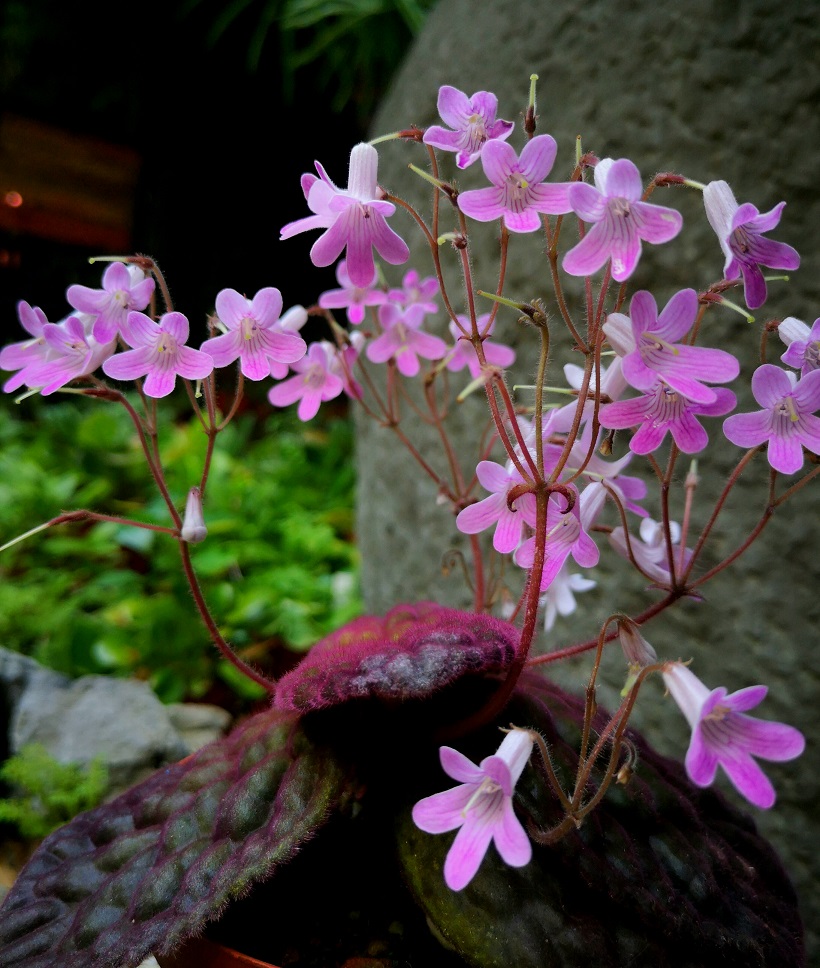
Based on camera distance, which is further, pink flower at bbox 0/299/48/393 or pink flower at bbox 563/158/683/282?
pink flower at bbox 0/299/48/393

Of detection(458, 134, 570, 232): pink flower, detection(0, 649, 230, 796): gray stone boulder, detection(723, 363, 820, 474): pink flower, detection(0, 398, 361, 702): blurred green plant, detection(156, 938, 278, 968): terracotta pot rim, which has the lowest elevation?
detection(0, 398, 361, 702): blurred green plant

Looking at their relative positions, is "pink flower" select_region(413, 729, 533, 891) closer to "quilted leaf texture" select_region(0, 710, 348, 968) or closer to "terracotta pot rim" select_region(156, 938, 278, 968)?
"quilted leaf texture" select_region(0, 710, 348, 968)

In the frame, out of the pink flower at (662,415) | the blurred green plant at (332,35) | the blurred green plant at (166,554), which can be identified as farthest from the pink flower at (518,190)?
the blurred green plant at (332,35)

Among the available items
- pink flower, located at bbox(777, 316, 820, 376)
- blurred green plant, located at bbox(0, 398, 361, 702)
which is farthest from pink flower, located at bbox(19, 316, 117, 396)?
blurred green plant, located at bbox(0, 398, 361, 702)

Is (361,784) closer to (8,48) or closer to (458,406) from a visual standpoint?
(458,406)

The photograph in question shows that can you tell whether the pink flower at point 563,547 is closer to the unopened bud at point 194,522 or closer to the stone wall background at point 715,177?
the unopened bud at point 194,522

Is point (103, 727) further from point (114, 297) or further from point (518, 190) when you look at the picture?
point (518, 190)
